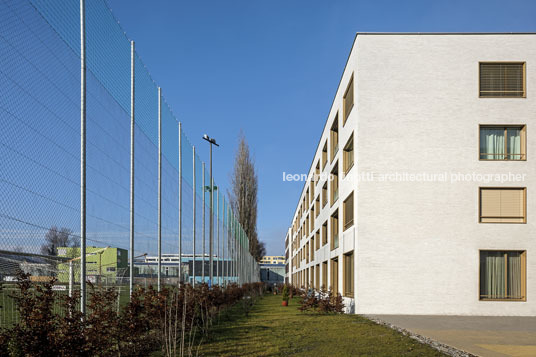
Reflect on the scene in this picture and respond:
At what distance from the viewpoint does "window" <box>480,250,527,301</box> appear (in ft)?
62.2

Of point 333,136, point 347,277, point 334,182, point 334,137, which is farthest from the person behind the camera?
point 333,136

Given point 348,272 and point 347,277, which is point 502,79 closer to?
point 348,272

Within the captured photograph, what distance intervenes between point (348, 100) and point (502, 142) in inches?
257

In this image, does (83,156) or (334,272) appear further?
(334,272)

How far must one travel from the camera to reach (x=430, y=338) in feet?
36.6

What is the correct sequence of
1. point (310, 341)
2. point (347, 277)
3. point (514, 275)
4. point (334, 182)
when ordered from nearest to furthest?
point (310, 341) < point (514, 275) < point (347, 277) < point (334, 182)

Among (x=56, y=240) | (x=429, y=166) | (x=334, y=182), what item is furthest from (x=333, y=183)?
(x=56, y=240)

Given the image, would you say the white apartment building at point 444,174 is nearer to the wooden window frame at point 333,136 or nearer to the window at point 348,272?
the window at point 348,272

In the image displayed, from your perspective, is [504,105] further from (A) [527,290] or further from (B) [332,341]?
(B) [332,341]

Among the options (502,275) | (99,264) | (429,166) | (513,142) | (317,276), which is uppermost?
(513,142)

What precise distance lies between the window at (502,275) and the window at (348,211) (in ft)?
17.0

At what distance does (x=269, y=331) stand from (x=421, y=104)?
1111 cm

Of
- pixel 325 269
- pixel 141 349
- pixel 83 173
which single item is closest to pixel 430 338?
pixel 141 349

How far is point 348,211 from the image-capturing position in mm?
22875
